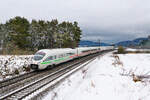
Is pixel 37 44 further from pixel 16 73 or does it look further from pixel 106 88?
pixel 106 88

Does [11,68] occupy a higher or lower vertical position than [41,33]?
lower

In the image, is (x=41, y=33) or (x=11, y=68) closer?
(x=11, y=68)

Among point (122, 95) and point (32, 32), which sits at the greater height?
point (32, 32)

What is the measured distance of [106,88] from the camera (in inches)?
285

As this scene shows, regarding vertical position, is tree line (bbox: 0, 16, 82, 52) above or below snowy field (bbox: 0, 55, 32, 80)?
above

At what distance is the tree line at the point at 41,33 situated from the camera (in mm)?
41562

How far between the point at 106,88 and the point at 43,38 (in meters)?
49.5

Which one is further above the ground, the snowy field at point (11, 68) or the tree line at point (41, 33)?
the tree line at point (41, 33)

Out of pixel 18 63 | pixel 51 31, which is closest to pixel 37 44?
pixel 51 31

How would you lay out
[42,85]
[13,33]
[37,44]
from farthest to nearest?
[37,44]
[13,33]
[42,85]

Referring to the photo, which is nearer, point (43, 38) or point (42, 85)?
point (42, 85)

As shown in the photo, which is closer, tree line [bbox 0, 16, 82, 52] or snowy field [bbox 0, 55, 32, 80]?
snowy field [bbox 0, 55, 32, 80]

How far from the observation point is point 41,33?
49062 millimetres

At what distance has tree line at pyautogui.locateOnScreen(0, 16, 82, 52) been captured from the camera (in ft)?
136
